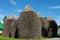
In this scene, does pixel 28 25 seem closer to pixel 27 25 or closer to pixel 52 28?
pixel 27 25

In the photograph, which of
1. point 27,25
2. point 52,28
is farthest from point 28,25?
point 52,28

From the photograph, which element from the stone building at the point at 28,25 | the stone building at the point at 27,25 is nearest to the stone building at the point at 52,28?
the stone building at the point at 27,25

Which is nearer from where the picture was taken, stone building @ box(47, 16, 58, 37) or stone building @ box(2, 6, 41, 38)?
stone building @ box(2, 6, 41, 38)

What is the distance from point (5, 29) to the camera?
3825cm

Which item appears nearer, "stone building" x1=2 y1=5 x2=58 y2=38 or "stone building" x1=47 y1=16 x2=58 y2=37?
"stone building" x1=2 y1=5 x2=58 y2=38

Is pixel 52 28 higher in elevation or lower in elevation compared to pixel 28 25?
lower

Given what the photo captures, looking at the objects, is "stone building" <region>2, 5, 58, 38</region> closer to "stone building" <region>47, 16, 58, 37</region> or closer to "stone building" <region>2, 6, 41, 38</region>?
"stone building" <region>2, 6, 41, 38</region>

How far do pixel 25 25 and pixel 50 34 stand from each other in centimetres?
1235

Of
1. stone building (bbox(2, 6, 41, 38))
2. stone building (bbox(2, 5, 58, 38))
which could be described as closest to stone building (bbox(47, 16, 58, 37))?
stone building (bbox(2, 5, 58, 38))

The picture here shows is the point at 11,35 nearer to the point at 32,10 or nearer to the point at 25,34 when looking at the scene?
the point at 25,34

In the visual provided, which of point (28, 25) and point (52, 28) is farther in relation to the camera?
point (52, 28)

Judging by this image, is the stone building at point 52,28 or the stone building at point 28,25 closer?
the stone building at point 28,25

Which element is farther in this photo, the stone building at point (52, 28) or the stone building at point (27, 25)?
the stone building at point (52, 28)

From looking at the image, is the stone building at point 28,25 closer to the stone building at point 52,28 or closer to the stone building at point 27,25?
the stone building at point 27,25
